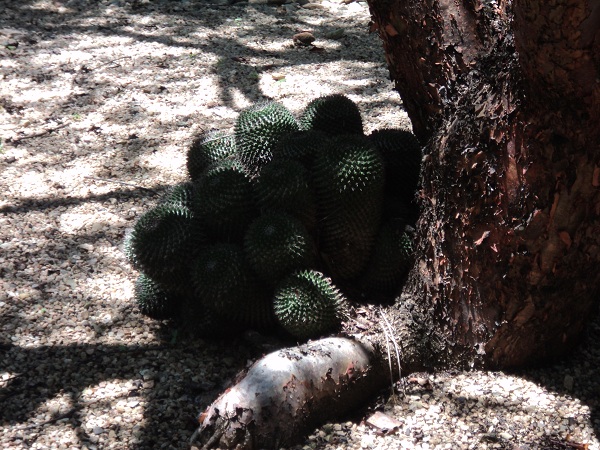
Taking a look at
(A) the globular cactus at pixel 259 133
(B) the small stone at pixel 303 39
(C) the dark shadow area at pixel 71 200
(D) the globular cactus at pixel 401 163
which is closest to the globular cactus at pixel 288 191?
(A) the globular cactus at pixel 259 133

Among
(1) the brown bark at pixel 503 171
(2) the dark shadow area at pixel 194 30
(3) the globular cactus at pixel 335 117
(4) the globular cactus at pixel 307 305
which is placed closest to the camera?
(1) the brown bark at pixel 503 171

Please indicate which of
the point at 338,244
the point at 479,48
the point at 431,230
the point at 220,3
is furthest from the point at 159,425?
the point at 220,3

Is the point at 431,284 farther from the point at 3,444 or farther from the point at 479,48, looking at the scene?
the point at 3,444

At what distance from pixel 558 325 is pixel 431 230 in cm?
57

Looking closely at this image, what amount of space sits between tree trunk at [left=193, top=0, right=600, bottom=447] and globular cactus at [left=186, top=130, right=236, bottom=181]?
0.81 metres

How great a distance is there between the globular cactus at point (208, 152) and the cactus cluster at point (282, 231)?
3.8 inches

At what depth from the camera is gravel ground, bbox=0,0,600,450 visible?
8.75 ft

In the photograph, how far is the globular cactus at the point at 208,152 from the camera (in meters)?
3.31

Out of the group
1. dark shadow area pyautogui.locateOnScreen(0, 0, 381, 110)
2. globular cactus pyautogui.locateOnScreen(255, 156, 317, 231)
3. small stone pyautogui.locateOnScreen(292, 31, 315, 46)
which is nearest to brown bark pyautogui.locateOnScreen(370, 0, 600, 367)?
globular cactus pyautogui.locateOnScreen(255, 156, 317, 231)

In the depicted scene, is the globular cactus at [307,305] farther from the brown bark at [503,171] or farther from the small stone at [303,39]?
the small stone at [303,39]

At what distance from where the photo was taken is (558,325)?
2727 millimetres

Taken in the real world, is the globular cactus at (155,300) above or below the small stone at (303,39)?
below

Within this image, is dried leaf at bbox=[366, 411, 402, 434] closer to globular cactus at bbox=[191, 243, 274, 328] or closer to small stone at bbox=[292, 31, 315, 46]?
globular cactus at bbox=[191, 243, 274, 328]

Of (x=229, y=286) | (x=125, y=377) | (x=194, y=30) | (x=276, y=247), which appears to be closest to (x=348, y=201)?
(x=276, y=247)
